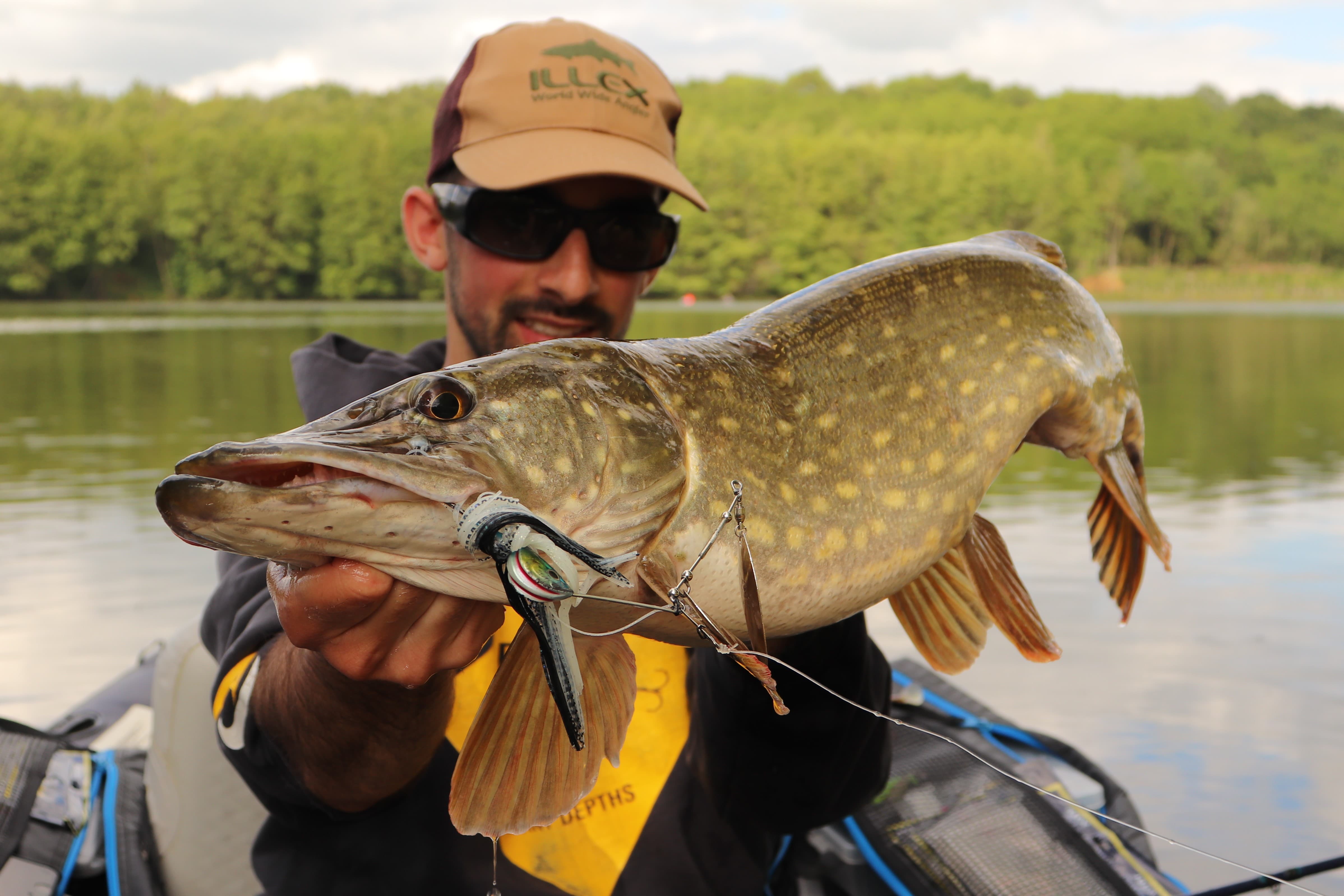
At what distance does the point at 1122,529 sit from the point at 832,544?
0.91 metres

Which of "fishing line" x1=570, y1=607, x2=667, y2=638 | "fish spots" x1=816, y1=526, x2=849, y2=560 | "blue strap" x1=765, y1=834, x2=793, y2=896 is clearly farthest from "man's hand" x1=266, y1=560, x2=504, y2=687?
Answer: "blue strap" x1=765, y1=834, x2=793, y2=896

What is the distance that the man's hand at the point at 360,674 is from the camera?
1275mm

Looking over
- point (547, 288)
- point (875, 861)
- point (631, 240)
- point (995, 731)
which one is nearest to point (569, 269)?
point (547, 288)

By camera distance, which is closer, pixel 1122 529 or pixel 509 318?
pixel 1122 529

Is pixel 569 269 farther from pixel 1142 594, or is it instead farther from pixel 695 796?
pixel 1142 594

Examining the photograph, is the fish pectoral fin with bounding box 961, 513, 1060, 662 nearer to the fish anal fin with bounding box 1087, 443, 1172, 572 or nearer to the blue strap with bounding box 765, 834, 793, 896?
the fish anal fin with bounding box 1087, 443, 1172, 572

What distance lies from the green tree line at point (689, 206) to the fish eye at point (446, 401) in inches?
1621

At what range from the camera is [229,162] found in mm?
55094

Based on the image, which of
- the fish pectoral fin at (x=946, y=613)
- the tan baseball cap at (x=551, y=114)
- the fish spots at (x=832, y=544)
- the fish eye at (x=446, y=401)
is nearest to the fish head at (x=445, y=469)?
the fish eye at (x=446, y=401)

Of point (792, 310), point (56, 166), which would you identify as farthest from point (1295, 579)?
point (56, 166)

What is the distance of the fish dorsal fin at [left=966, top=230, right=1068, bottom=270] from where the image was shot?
1997mm

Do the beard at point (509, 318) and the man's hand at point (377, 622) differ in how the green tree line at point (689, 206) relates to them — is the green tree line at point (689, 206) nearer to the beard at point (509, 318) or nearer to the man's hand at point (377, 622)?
the beard at point (509, 318)

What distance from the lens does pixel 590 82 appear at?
8.58ft

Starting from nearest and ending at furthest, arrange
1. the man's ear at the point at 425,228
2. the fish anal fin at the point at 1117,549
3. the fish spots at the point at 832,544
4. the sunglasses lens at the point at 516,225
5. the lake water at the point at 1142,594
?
1. the fish spots at the point at 832,544
2. the fish anal fin at the point at 1117,549
3. the sunglasses lens at the point at 516,225
4. the man's ear at the point at 425,228
5. the lake water at the point at 1142,594
